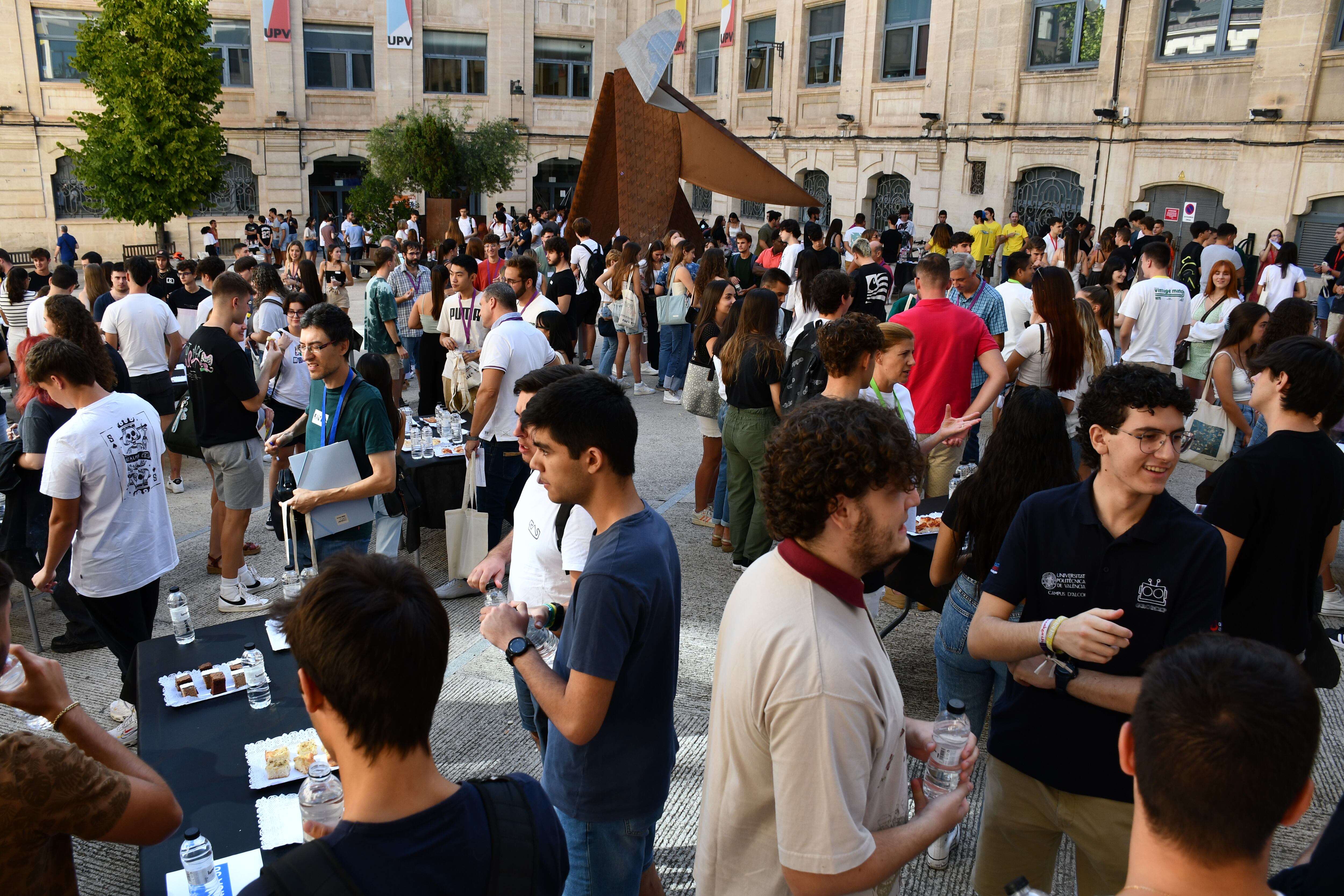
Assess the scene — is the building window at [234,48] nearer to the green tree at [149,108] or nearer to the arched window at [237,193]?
the arched window at [237,193]

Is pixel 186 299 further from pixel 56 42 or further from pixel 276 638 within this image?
pixel 56 42

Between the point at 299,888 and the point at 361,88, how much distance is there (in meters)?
30.7

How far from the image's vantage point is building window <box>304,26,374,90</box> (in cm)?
2741

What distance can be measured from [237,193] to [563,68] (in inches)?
441

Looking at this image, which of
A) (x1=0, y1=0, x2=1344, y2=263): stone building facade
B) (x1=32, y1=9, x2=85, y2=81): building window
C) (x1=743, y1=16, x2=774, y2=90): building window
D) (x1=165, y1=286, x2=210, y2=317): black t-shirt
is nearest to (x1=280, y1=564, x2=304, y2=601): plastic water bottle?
(x1=165, y1=286, x2=210, y2=317): black t-shirt

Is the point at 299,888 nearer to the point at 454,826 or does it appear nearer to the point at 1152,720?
the point at 454,826

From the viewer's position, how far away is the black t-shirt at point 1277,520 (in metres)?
3.00

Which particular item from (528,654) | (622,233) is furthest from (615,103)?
(528,654)

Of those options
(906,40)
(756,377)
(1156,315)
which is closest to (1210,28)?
(906,40)

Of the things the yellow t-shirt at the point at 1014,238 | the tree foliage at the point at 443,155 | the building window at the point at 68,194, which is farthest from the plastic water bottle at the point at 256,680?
the building window at the point at 68,194

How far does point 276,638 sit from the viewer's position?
3531 mm

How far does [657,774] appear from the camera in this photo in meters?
2.41

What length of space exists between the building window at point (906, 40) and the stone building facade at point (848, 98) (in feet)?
0.15

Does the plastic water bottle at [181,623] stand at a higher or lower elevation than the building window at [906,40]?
lower
